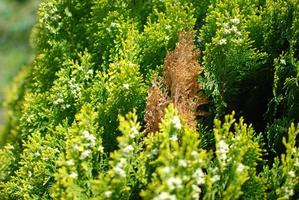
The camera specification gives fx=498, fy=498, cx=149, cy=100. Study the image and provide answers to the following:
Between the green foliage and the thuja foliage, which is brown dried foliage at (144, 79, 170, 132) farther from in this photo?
the green foliage

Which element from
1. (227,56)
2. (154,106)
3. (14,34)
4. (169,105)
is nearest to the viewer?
(169,105)

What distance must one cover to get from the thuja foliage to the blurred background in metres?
8.75

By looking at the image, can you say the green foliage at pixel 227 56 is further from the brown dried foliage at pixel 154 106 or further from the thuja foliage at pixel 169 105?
the brown dried foliage at pixel 154 106

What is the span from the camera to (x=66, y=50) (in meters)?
5.40

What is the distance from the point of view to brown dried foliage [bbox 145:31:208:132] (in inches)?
161

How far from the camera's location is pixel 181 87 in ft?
13.6

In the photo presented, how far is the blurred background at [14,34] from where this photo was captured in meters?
14.5

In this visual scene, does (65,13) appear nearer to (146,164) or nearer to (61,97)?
(61,97)

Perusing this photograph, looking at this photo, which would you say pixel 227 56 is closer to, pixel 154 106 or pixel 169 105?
pixel 154 106

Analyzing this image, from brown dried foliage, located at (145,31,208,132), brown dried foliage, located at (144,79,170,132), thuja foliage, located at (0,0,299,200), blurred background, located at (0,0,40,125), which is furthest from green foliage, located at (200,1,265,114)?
blurred background, located at (0,0,40,125)

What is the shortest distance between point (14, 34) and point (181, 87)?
512 inches

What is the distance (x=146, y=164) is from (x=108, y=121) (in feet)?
2.52

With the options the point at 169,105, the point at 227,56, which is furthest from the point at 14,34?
the point at 169,105

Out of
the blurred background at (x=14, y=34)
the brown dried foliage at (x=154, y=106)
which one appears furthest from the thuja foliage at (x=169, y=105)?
the blurred background at (x=14, y=34)
